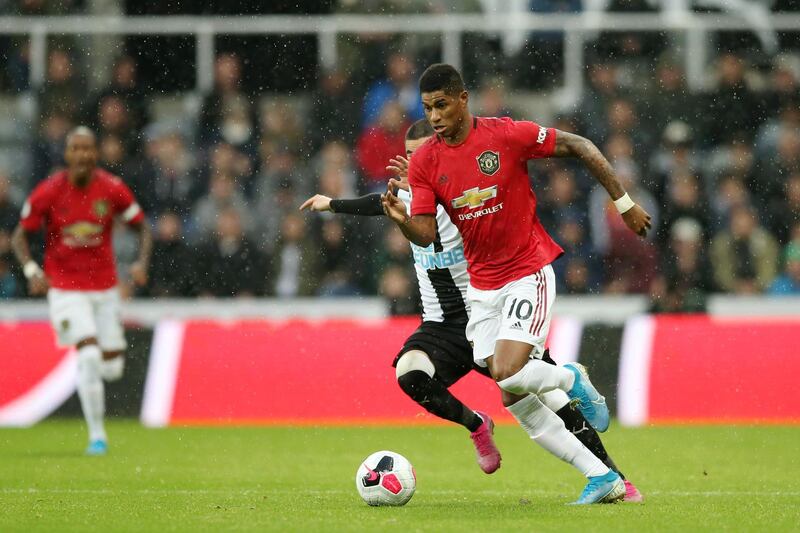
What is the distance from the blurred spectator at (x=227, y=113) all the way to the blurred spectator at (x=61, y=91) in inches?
53.5

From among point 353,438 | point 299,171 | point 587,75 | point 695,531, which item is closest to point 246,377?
point 353,438

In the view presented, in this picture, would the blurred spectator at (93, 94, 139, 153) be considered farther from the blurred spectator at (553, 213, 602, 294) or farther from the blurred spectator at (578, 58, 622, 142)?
the blurred spectator at (578, 58, 622, 142)

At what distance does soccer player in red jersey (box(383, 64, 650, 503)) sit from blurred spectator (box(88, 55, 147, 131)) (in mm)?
8782

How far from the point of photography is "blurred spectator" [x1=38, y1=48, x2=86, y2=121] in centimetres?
1611

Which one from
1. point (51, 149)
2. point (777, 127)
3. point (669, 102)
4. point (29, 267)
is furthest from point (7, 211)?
point (777, 127)

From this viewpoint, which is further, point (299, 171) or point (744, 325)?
point (299, 171)

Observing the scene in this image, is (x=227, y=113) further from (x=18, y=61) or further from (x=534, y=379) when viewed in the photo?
(x=534, y=379)

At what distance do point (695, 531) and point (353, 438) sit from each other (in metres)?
5.73

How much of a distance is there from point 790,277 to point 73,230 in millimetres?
7226

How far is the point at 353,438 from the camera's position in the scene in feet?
40.4

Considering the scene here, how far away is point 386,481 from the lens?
7930 millimetres

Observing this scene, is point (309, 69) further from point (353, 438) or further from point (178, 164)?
point (353, 438)

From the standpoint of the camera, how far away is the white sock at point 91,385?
37.6 feet

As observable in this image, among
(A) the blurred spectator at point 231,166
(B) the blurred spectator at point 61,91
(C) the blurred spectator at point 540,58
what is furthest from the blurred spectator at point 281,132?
(C) the blurred spectator at point 540,58
